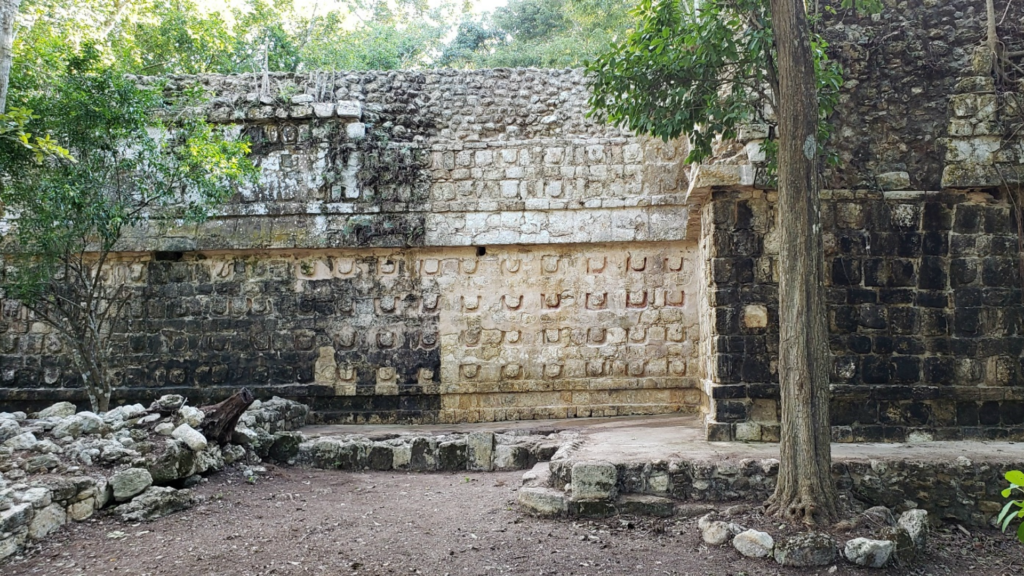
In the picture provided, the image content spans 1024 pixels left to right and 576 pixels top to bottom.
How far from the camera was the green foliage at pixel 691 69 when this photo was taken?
5207mm

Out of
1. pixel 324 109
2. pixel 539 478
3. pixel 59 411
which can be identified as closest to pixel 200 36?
pixel 324 109

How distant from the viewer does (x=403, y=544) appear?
4.59 meters

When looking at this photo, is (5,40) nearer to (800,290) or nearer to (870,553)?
(800,290)

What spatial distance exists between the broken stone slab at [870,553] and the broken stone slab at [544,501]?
6.37ft

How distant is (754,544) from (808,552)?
12.6 inches

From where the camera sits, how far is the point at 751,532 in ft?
14.6

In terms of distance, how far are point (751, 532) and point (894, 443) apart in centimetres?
262

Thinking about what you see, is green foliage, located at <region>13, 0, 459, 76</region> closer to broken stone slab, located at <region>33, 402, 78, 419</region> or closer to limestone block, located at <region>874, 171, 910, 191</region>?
broken stone slab, located at <region>33, 402, 78, 419</region>

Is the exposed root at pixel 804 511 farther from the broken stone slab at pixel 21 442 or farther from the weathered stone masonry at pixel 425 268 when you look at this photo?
the broken stone slab at pixel 21 442

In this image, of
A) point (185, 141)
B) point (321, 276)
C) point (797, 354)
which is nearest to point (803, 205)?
point (797, 354)

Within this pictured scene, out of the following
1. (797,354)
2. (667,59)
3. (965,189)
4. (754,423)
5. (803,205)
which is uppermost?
(667,59)

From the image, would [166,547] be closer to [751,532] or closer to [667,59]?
[751,532]

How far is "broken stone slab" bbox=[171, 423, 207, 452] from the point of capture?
571 centimetres

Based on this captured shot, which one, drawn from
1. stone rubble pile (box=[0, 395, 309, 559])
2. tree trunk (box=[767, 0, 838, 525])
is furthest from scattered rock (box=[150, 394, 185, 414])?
tree trunk (box=[767, 0, 838, 525])
